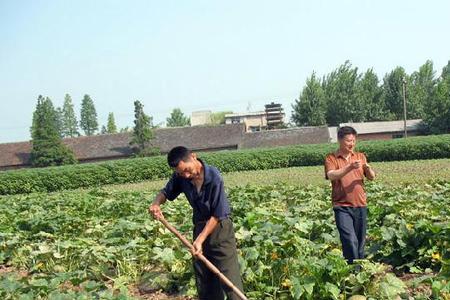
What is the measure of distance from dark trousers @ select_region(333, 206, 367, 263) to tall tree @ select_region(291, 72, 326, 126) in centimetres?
5310

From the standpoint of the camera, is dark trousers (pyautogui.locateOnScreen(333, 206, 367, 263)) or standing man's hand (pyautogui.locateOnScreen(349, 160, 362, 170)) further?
dark trousers (pyautogui.locateOnScreen(333, 206, 367, 263))

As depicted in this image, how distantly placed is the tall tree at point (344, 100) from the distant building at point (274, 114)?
39.6 ft

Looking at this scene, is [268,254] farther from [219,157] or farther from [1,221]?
[219,157]

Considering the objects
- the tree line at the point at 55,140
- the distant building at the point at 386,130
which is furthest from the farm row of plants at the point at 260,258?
the distant building at the point at 386,130

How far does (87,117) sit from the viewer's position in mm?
108312

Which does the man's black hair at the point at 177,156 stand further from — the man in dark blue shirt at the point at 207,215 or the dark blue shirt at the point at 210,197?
the dark blue shirt at the point at 210,197

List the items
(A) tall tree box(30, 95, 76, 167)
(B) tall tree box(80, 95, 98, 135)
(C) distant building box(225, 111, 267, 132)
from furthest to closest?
(B) tall tree box(80, 95, 98, 135), (C) distant building box(225, 111, 267, 132), (A) tall tree box(30, 95, 76, 167)

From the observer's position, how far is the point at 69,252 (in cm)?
686

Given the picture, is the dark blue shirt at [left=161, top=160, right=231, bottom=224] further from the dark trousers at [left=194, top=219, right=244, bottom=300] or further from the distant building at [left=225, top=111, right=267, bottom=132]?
the distant building at [left=225, top=111, right=267, bottom=132]

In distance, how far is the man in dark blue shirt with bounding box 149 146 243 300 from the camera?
3.96m

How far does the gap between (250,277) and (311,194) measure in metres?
6.68

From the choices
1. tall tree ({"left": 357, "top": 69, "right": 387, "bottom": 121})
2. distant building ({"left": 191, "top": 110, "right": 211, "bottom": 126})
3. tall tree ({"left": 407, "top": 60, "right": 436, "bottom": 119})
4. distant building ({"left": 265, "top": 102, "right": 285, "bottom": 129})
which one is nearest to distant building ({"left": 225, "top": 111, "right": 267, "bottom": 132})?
distant building ({"left": 191, "top": 110, "right": 211, "bottom": 126})

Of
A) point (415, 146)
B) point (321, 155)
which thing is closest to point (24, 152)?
point (321, 155)

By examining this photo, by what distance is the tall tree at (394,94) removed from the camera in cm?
5812
